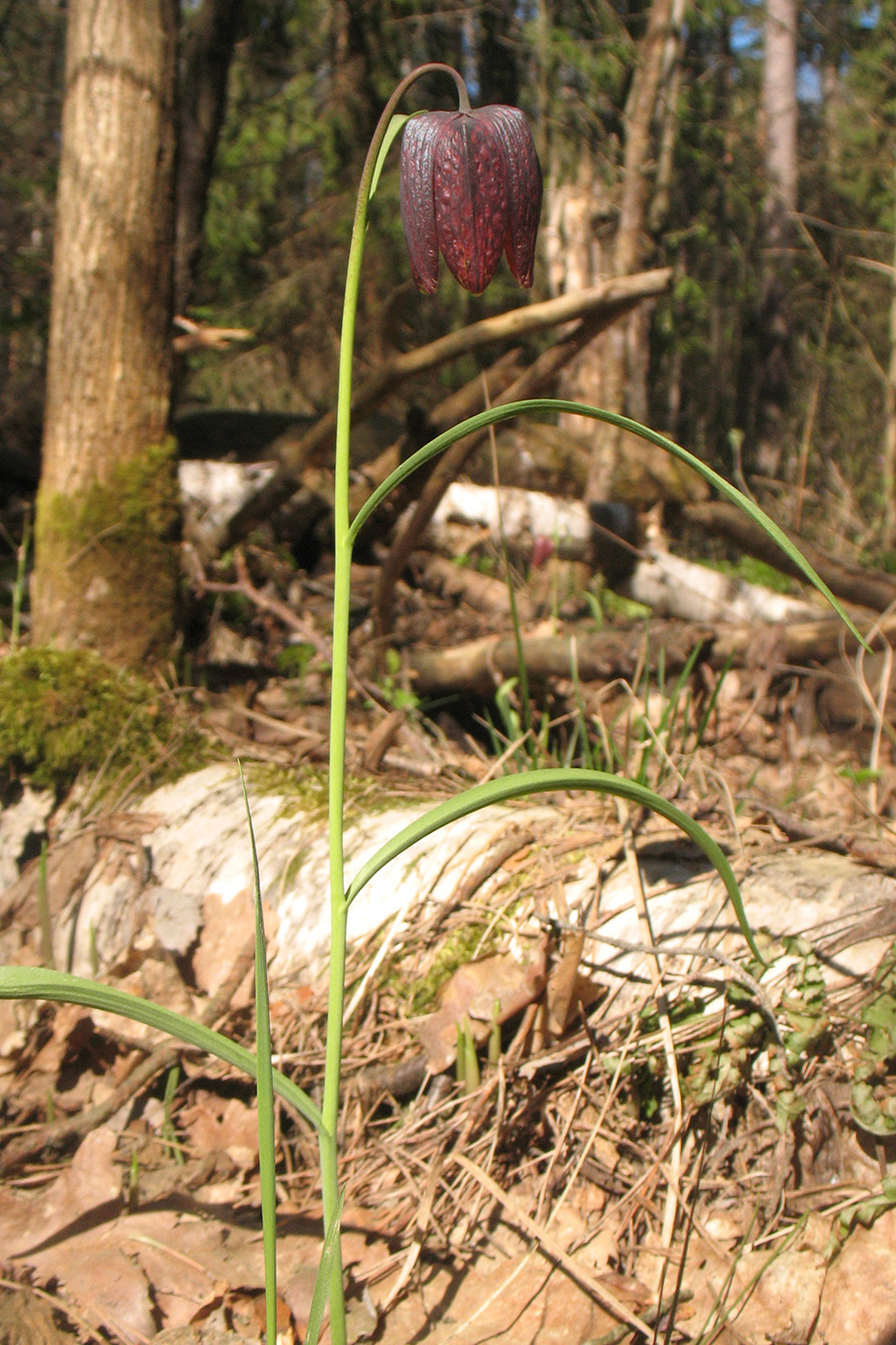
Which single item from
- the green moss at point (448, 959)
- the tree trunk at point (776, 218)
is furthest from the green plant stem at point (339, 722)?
the tree trunk at point (776, 218)

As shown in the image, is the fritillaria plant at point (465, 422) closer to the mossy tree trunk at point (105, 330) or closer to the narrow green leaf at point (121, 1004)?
the narrow green leaf at point (121, 1004)

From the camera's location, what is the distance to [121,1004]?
0.85 m

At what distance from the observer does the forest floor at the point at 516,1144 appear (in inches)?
40.7

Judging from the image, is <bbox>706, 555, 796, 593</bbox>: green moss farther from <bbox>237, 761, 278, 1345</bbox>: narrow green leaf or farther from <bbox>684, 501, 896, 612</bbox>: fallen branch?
<bbox>237, 761, 278, 1345</bbox>: narrow green leaf

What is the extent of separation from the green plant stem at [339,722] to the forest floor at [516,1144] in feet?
0.83

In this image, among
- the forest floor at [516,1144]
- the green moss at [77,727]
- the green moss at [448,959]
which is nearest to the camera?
the forest floor at [516,1144]

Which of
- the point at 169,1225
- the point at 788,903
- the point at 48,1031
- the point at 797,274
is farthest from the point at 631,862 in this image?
the point at 797,274

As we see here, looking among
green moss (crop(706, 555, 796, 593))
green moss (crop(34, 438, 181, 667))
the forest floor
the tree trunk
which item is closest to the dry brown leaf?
the forest floor

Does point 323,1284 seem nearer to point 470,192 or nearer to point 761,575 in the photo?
point 470,192

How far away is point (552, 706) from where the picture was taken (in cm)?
277

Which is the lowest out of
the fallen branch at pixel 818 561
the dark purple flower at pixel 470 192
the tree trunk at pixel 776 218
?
the fallen branch at pixel 818 561

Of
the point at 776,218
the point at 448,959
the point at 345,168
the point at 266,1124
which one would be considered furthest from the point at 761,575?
the point at 776,218

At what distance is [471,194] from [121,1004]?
793 millimetres

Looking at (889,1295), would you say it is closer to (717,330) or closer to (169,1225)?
(169,1225)
